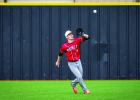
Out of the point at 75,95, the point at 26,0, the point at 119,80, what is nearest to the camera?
the point at 75,95

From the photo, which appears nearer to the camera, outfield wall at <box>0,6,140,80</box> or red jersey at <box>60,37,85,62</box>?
red jersey at <box>60,37,85,62</box>

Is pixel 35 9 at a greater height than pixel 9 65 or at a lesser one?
greater

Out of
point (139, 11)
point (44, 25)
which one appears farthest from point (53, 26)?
point (139, 11)

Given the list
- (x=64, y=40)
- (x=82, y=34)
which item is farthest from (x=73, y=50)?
(x=64, y=40)

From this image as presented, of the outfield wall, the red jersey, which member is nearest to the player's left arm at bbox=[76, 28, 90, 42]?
the red jersey

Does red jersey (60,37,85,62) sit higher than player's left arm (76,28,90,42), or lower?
lower

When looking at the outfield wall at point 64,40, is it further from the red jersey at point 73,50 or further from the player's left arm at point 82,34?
the red jersey at point 73,50

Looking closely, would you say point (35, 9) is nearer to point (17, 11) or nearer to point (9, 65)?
point (17, 11)

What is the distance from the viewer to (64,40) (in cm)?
2394

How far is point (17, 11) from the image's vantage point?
23859 millimetres

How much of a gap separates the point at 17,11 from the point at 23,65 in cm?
210

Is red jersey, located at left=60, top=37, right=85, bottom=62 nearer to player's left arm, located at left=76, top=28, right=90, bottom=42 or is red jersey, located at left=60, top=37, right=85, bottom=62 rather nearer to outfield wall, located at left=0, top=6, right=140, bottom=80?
player's left arm, located at left=76, top=28, right=90, bottom=42

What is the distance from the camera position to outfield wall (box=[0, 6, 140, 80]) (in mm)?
23844

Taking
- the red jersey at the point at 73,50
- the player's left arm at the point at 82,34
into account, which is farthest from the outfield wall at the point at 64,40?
the red jersey at the point at 73,50
